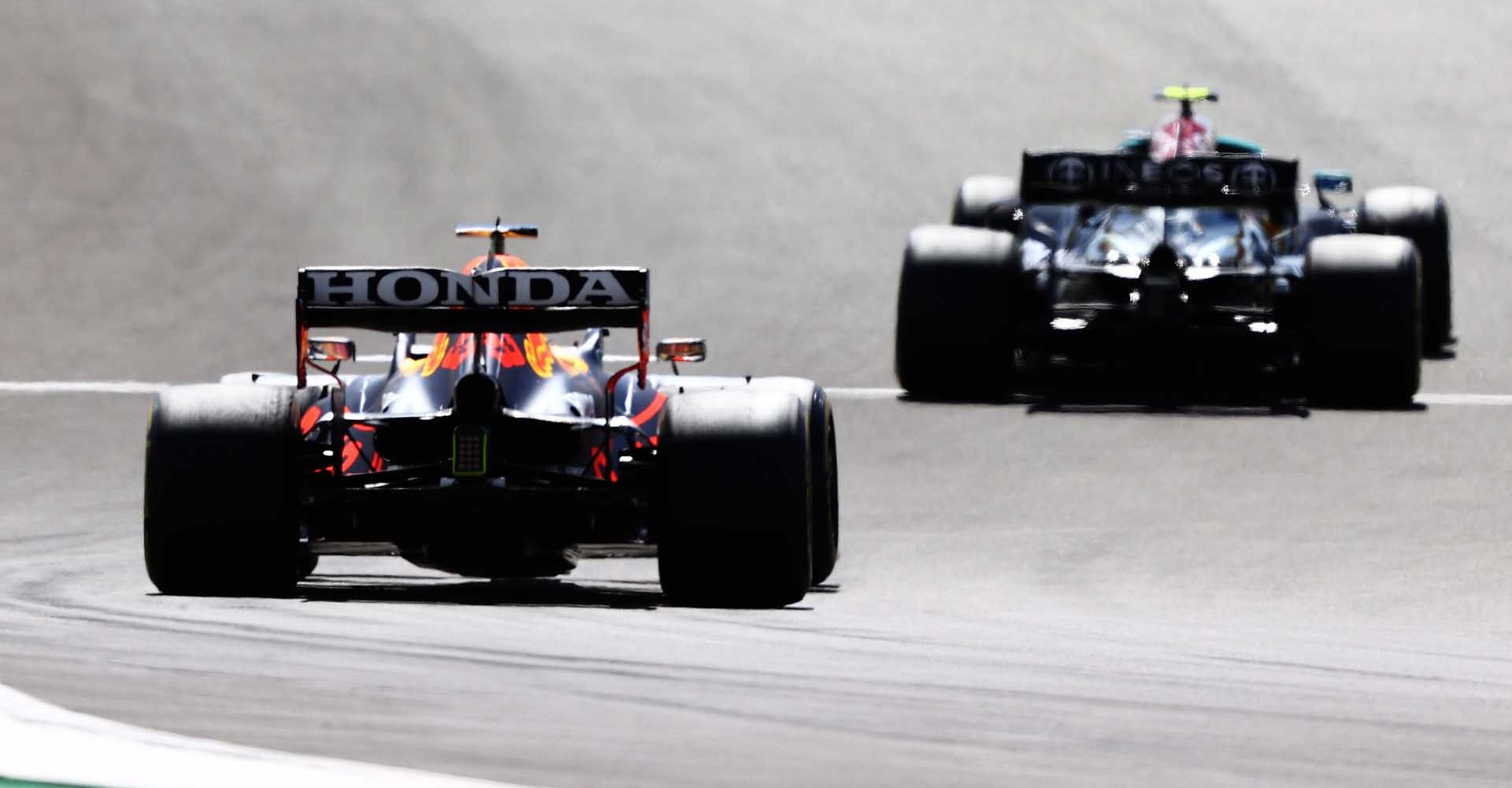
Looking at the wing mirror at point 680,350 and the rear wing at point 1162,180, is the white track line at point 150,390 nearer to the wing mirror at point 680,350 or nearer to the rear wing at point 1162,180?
the rear wing at point 1162,180

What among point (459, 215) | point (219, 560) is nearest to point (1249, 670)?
point (219, 560)

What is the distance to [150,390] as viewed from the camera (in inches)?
853

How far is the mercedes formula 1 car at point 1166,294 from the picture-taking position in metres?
19.6

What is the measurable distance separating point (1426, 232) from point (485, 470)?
13837 mm

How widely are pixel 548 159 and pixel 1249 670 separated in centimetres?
2294

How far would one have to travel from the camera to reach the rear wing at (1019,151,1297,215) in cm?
2036

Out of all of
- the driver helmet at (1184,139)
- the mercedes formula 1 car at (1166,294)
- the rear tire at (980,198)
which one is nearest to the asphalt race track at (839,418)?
the mercedes formula 1 car at (1166,294)

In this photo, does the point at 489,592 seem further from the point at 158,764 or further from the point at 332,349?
the point at 158,764

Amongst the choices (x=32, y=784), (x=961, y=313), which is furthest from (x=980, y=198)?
(x=32, y=784)

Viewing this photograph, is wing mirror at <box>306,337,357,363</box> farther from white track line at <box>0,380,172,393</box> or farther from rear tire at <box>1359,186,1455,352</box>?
rear tire at <box>1359,186,1455,352</box>

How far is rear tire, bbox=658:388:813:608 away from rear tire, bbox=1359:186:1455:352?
43.2ft

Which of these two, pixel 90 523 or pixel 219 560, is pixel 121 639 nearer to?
pixel 219 560

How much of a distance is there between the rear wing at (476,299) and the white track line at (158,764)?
406cm

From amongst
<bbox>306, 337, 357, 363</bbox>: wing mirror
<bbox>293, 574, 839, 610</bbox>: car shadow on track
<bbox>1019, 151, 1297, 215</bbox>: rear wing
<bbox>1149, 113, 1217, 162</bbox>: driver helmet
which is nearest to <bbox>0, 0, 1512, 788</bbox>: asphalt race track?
<bbox>293, 574, 839, 610</bbox>: car shadow on track
